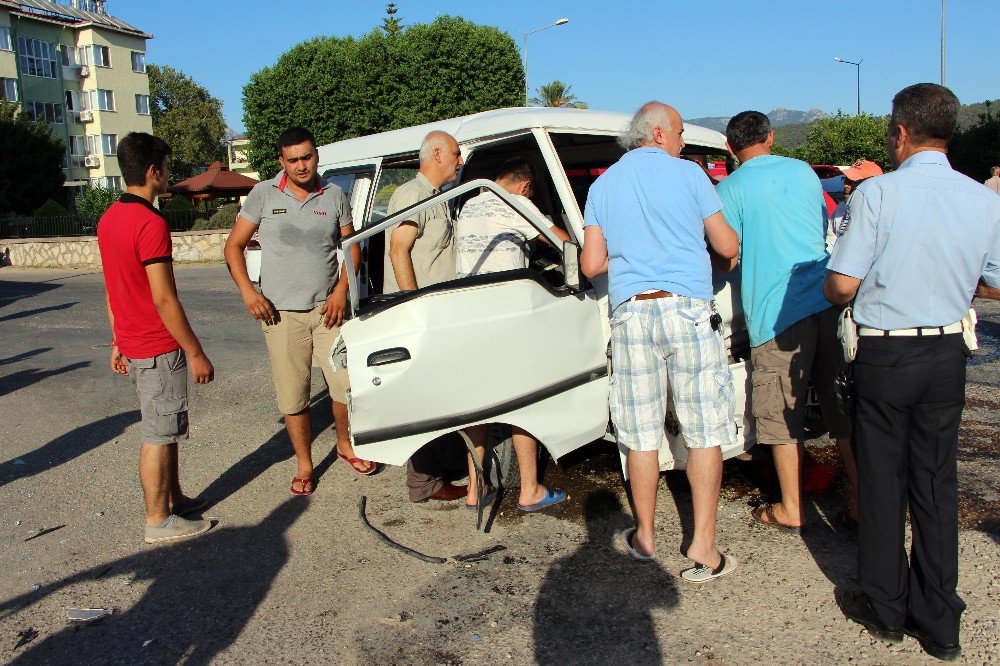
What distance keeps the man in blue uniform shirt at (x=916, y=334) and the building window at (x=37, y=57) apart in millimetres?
51986

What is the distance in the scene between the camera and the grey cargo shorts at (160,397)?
4.12 m

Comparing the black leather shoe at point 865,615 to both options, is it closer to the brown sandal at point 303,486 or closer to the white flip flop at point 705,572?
the white flip flop at point 705,572

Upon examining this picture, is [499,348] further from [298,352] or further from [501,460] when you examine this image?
[298,352]

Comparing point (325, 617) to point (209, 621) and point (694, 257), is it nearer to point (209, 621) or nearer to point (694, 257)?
point (209, 621)

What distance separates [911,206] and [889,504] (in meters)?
1.07

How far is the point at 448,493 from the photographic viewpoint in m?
4.54

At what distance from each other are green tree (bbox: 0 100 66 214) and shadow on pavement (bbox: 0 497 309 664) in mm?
34914

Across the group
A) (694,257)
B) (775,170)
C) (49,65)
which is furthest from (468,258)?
(49,65)

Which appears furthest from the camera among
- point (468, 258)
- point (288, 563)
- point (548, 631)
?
point (468, 258)

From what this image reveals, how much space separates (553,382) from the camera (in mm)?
3711

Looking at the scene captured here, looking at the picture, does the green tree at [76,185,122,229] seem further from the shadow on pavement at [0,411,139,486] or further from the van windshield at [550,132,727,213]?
the van windshield at [550,132,727,213]

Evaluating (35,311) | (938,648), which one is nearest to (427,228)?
(938,648)

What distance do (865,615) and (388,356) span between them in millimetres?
2114

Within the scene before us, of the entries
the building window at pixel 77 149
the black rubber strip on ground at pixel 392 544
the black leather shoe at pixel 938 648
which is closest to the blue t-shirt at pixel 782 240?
the black leather shoe at pixel 938 648
